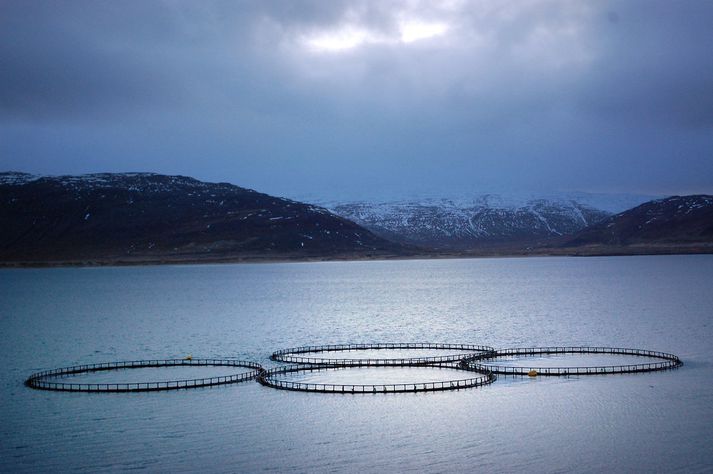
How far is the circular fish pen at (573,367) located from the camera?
95562 mm

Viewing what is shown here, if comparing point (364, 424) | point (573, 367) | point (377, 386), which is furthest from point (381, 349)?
point (364, 424)

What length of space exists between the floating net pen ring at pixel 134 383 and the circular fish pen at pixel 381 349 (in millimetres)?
8827

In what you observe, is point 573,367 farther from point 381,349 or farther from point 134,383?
point 134,383

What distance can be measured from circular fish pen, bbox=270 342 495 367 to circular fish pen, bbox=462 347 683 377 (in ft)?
8.35

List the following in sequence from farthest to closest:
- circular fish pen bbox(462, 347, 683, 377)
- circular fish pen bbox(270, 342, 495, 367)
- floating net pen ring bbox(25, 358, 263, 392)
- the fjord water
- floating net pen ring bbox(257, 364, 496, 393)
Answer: circular fish pen bbox(270, 342, 495, 367)
circular fish pen bbox(462, 347, 683, 377)
floating net pen ring bbox(25, 358, 263, 392)
floating net pen ring bbox(257, 364, 496, 393)
the fjord water

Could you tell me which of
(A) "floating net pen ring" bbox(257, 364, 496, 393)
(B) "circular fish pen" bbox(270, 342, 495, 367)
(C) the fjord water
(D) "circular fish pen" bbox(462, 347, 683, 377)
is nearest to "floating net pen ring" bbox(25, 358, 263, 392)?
(C) the fjord water

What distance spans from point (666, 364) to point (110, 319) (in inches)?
4633

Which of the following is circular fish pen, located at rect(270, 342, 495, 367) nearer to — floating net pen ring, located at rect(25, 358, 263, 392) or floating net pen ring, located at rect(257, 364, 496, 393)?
floating net pen ring, located at rect(25, 358, 263, 392)

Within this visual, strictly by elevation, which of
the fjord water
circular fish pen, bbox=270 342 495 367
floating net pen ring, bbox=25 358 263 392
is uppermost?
floating net pen ring, bbox=25 358 263 392

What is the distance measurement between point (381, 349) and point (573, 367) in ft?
110

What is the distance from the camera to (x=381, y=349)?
122 meters

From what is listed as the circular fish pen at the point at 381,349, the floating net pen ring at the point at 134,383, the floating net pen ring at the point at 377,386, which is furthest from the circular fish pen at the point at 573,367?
the floating net pen ring at the point at 134,383

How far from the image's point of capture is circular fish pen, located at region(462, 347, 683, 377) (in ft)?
314

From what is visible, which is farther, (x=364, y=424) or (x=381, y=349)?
(x=381, y=349)
